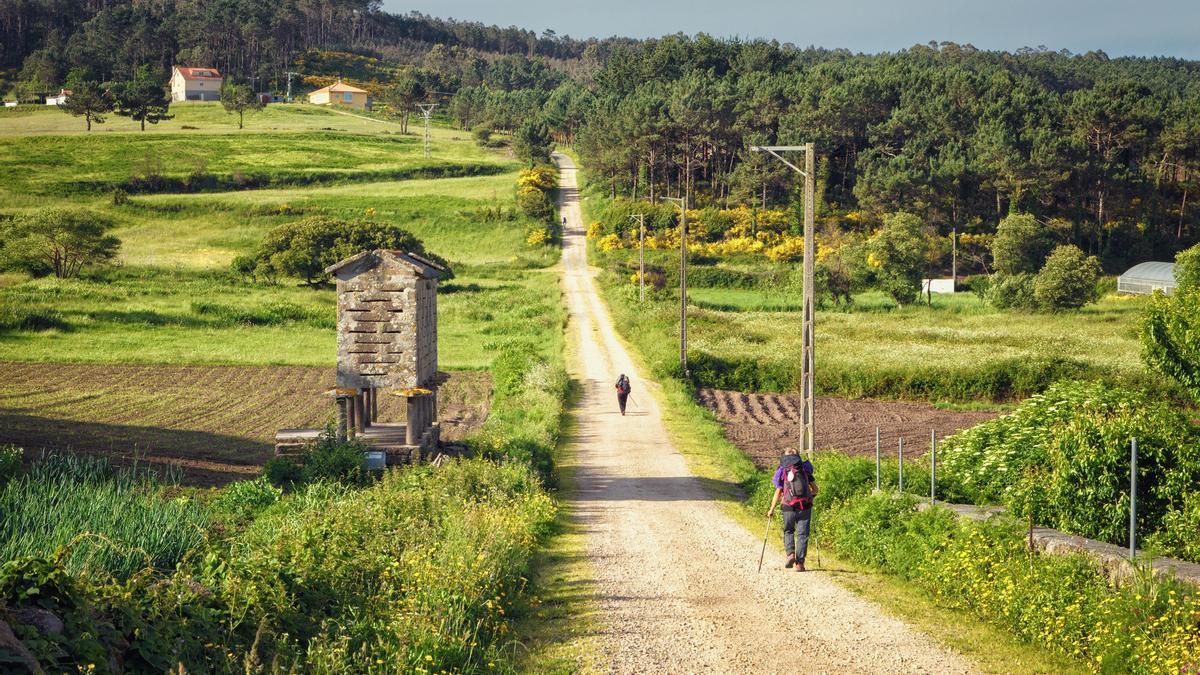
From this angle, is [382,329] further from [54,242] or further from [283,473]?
[54,242]

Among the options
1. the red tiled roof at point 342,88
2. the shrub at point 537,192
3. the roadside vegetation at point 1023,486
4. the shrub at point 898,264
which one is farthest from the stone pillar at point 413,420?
the red tiled roof at point 342,88

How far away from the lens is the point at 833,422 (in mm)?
38250

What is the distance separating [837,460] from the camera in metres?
20.7

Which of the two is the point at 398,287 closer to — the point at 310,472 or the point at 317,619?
the point at 310,472

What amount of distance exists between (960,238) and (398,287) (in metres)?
75.5

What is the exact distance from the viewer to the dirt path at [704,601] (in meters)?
11.9

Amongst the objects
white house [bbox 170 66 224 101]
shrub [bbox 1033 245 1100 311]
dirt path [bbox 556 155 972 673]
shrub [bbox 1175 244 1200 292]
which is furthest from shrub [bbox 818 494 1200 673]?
white house [bbox 170 66 224 101]

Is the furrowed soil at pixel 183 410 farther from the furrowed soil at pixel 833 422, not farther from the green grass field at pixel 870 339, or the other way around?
the green grass field at pixel 870 339

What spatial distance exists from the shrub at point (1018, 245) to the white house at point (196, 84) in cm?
12737

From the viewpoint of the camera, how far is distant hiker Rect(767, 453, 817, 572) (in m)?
16.2

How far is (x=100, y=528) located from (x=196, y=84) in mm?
172482

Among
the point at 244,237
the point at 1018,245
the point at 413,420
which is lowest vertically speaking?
the point at 413,420

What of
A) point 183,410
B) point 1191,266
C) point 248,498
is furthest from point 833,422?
point 248,498

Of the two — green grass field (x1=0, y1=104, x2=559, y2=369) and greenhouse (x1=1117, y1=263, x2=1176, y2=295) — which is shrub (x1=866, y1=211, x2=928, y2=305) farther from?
green grass field (x1=0, y1=104, x2=559, y2=369)
